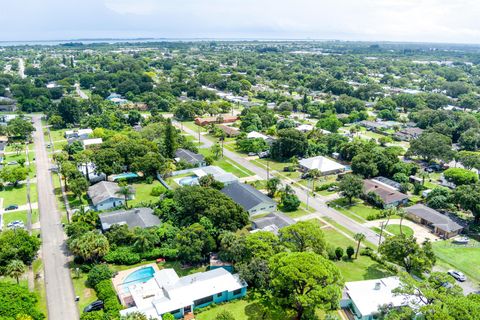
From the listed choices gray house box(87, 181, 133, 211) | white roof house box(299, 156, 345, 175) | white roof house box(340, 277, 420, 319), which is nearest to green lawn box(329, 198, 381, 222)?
white roof house box(299, 156, 345, 175)

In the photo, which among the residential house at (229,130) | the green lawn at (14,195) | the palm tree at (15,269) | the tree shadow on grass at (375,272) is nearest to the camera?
the palm tree at (15,269)

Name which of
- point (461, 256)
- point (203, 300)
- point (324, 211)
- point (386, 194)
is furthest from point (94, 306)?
point (386, 194)

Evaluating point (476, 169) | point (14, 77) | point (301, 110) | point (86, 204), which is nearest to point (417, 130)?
point (476, 169)

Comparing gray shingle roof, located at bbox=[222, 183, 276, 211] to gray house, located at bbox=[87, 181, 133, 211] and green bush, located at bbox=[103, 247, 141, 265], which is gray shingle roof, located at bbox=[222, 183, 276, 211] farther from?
green bush, located at bbox=[103, 247, 141, 265]

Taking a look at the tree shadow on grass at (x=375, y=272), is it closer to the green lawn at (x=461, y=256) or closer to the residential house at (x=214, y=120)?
the green lawn at (x=461, y=256)

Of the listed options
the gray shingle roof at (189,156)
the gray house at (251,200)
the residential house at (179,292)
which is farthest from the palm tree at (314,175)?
the residential house at (179,292)

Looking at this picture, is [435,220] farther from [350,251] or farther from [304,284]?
[304,284]
